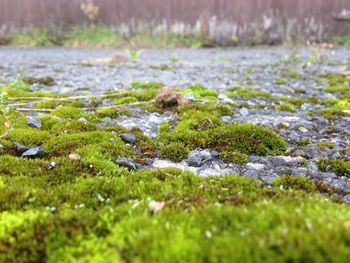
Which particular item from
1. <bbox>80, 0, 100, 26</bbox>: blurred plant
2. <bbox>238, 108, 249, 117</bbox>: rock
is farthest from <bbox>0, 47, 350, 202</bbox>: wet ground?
<bbox>80, 0, 100, 26</bbox>: blurred plant

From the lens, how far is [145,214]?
3969 mm

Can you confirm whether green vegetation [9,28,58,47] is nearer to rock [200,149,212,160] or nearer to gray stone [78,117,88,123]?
gray stone [78,117,88,123]

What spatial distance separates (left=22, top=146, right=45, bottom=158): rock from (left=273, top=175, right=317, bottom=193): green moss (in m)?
3.58

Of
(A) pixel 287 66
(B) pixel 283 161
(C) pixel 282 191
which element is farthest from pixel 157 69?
(C) pixel 282 191

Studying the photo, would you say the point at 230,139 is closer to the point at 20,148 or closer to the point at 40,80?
the point at 20,148

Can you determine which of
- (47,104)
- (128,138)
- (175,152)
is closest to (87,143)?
(128,138)

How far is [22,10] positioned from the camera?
3403 cm

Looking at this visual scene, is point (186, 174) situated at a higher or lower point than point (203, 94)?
higher

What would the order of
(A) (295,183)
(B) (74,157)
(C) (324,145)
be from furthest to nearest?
(C) (324,145)
(B) (74,157)
(A) (295,183)

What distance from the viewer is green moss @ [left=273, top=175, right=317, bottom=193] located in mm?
5590

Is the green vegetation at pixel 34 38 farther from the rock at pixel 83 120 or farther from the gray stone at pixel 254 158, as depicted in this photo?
the gray stone at pixel 254 158

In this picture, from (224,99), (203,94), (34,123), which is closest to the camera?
(34,123)

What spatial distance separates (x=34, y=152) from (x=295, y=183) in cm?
389

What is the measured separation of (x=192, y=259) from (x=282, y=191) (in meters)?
2.07
